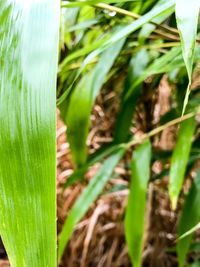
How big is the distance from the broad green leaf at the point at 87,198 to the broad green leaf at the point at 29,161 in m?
0.44

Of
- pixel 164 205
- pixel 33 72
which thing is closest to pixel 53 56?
pixel 33 72

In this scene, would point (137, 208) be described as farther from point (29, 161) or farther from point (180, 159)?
point (29, 161)

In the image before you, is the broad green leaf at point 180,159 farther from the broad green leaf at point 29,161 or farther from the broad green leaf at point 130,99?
the broad green leaf at point 29,161

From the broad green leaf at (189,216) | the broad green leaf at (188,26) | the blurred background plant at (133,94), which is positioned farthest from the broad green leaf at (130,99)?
the broad green leaf at (188,26)

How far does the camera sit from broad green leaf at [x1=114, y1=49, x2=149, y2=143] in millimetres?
701

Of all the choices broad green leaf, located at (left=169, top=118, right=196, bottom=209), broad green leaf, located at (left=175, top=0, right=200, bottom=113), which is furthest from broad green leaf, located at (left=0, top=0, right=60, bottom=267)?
broad green leaf, located at (left=169, top=118, right=196, bottom=209)

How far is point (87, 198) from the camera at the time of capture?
73 cm

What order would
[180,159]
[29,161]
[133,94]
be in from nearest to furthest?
[29,161]
[180,159]
[133,94]

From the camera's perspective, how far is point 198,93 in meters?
0.72

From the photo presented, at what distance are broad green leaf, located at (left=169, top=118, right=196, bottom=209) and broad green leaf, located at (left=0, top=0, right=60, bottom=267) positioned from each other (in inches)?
13.4

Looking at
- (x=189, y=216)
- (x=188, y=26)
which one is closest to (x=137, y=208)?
(x=189, y=216)

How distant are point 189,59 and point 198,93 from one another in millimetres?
426

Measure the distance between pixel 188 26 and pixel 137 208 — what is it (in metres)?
0.40

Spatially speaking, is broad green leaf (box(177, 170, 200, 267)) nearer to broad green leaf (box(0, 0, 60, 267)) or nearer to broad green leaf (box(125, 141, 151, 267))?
broad green leaf (box(125, 141, 151, 267))
